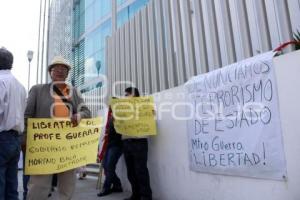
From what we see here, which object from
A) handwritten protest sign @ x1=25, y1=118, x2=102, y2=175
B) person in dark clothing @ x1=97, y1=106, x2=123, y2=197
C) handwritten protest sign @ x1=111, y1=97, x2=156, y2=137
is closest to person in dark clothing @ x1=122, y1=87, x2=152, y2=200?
handwritten protest sign @ x1=111, y1=97, x2=156, y2=137

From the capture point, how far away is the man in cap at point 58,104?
3.58 m

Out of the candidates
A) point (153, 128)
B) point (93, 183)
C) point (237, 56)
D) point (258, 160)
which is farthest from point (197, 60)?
point (93, 183)

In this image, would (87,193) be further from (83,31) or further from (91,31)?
(83,31)

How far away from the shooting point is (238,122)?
12.4 feet

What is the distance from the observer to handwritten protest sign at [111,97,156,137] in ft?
17.1

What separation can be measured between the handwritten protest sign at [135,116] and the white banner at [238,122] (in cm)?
85

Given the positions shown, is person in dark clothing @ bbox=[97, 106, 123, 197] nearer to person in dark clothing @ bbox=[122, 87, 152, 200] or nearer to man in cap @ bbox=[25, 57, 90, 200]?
person in dark clothing @ bbox=[122, 87, 152, 200]

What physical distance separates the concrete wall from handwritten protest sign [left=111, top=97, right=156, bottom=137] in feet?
0.68

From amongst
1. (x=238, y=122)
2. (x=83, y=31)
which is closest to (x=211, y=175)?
(x=238, y=122)

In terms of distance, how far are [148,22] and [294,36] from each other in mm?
3224

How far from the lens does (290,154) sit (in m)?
3.16

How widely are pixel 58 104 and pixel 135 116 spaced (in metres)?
1.84

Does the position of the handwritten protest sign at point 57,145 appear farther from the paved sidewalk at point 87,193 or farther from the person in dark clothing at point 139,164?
the paved sidewalk at point 87,193

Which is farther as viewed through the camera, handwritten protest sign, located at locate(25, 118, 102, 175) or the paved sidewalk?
the paved sidewalk
